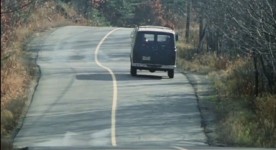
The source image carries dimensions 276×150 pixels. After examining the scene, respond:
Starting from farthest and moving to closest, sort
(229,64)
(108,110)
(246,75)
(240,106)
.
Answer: (229,64) → (246,75) → (240,106) → (108,110)

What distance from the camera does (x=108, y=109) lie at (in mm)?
24609

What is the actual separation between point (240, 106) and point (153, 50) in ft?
28.1

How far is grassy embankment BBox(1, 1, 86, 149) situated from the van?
4336 millimetres

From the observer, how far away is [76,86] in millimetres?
29406

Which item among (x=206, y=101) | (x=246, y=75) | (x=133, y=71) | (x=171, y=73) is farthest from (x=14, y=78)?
(x=246, y=75)

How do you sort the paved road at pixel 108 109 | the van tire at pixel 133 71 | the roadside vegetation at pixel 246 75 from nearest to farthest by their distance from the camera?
the roadside vegetation at pixel 246 75, the paved road at pixel 108 109, the van tire at pixel 133 71

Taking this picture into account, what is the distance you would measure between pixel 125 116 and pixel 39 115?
8.62 feet

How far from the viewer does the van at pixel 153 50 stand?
3275 centimetres

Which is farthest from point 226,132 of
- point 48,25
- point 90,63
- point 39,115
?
point 48,25

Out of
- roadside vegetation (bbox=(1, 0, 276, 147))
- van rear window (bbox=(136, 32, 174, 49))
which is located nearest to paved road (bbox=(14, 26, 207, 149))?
roadside vegetation (bbox=(1, 0, 276, 147))

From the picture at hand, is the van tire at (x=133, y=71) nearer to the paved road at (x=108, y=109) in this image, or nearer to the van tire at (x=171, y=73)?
the paved road at (x=108, y=109)

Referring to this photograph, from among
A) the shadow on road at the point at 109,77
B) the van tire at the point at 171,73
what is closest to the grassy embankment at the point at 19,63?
the shadow on road at the point at 109,77

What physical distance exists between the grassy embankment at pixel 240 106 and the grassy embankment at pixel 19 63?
601 centimetres

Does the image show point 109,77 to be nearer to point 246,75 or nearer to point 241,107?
point 246,75
